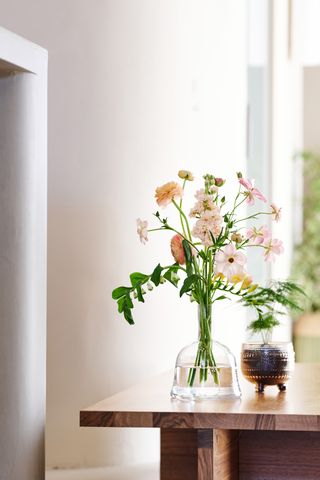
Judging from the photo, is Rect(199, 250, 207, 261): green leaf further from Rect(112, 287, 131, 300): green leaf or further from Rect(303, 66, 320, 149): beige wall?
Rect(303, 66, 320, 149): beige wall

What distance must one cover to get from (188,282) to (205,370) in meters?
0.18

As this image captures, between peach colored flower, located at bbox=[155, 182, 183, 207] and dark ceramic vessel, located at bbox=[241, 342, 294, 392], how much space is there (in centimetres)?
36

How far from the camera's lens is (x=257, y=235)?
208 cm

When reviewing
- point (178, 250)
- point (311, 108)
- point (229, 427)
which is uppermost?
point (311, 108)

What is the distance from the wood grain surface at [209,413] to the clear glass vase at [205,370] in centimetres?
3

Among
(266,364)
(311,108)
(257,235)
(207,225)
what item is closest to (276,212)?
(257,235)

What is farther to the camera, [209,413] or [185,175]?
[185,175]

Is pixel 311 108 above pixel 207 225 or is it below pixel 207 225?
above

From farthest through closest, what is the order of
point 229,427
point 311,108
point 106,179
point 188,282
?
point 311,108, point 106,179, point 188,282, point 229,427

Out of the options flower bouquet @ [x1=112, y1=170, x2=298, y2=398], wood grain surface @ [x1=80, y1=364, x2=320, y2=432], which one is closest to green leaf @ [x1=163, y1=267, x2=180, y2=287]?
flower bouquet @ [x1=112, y1=170, x2=298, y2=398]

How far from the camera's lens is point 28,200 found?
192 cm

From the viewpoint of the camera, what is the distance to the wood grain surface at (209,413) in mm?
1775

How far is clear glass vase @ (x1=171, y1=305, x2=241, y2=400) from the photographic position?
1975mm

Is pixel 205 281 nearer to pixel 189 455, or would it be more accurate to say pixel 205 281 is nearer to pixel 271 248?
pixel 271 248
